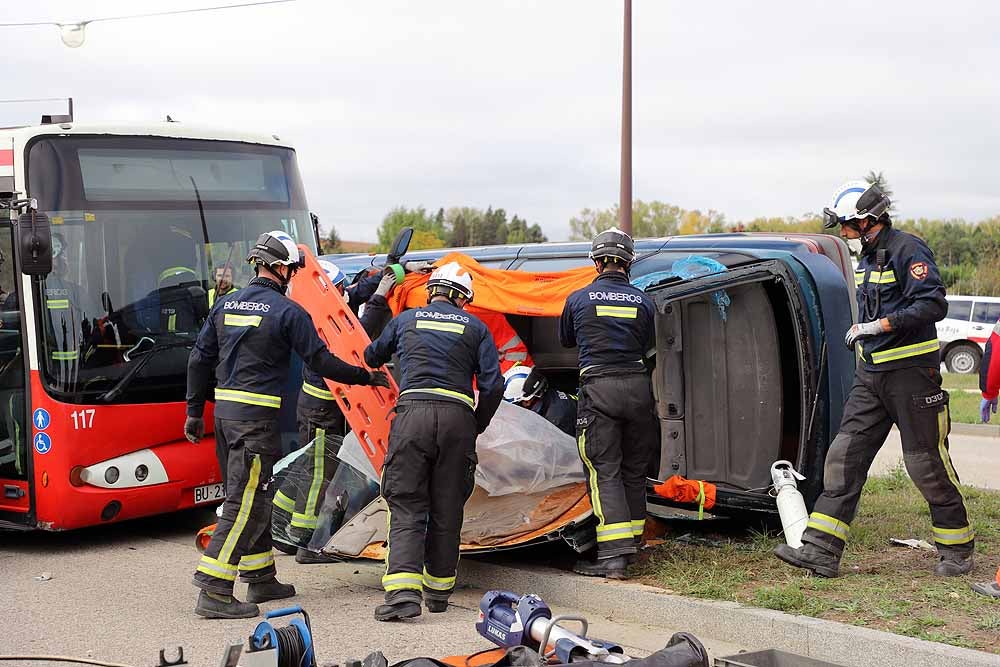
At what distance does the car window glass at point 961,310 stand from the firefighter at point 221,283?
18005 millimetres

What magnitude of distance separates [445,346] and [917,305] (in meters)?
2.54

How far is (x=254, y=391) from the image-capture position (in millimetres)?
6527

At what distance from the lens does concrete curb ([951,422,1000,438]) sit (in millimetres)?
13297

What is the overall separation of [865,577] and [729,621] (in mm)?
1036

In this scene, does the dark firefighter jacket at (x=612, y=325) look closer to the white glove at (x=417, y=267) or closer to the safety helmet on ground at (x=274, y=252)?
the white glove at (x=417, y=267)

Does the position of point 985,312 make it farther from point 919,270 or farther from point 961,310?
point 919,270

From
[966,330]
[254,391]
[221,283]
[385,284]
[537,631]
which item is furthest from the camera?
[966,330]

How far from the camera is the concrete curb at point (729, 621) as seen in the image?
16.9 feet

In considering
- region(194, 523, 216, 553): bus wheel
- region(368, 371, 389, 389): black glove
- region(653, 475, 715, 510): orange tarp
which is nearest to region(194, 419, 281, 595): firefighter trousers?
region(194, 523, 216, 553): bus wheel

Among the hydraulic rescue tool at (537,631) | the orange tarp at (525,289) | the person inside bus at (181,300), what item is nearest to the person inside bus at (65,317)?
the person inside bus at (181,300)

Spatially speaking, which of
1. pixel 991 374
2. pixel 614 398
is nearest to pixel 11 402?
pixel 614 398

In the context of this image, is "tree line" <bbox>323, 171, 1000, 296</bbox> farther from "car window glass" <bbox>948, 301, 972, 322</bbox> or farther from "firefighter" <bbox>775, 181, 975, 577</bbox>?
"firefighter" <bbox>775, 181, 975, 577</bbox>

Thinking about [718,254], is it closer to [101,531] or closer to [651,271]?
[651,271]

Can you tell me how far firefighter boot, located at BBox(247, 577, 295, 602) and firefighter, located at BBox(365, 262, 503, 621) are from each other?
0.76m
